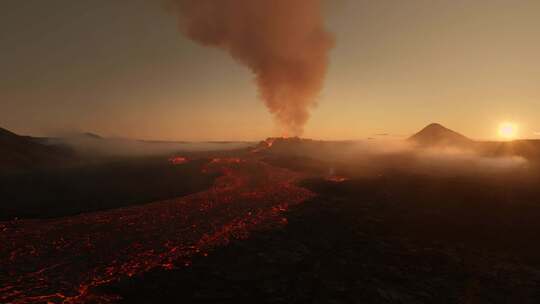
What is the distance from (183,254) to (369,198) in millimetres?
29706

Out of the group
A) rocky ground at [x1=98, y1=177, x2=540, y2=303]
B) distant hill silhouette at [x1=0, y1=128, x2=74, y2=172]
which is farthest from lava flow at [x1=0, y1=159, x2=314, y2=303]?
distant hill silhouette at [x1=0, y1=128, x2=74, y2=172]

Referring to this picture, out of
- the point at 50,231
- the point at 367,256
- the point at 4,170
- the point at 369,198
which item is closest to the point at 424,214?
the point at 369,198

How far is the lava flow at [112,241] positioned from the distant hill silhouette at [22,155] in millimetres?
97703

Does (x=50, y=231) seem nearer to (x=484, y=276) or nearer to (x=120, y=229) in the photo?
(x=120, y=229)

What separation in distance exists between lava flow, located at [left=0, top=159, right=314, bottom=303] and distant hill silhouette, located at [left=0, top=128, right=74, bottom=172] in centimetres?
9770

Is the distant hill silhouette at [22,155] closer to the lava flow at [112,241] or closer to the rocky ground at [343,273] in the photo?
the lava flow at [112,241]

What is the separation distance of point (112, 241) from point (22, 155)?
127932 millimetres

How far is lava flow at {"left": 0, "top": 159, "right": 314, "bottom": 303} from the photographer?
15521 millimetres

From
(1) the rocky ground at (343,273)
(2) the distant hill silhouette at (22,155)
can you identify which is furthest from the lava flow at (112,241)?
(2) the distant hill silhouette at (22,155)

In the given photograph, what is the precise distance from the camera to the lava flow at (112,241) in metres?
15.5

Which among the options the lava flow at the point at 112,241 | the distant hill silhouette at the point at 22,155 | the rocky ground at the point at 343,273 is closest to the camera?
the rocky ground at the point at 343,273

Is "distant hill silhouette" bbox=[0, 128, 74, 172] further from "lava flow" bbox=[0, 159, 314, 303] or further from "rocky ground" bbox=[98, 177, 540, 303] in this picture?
"rocky ground" bbox=[98, 177, 540, 303]

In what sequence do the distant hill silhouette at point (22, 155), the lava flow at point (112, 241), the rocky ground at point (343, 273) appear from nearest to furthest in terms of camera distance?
the rocky ground at point (343, 273)
the lava flow at point (112, 241)
the distant hill silhouette at point (22, 155)

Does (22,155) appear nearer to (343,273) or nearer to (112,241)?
(112,241)
